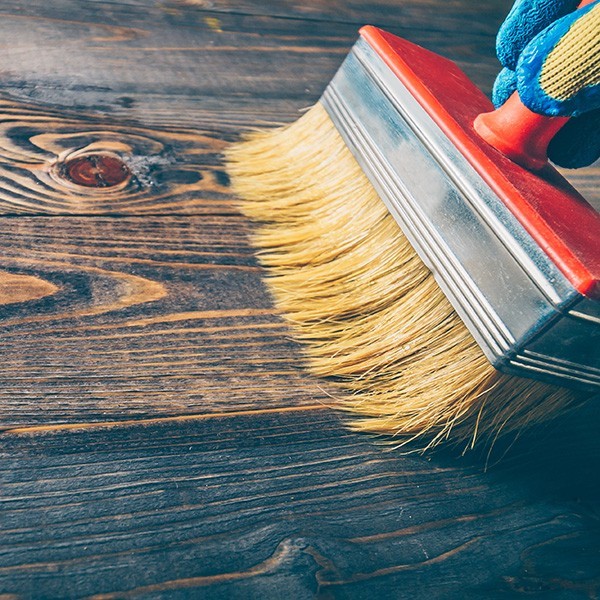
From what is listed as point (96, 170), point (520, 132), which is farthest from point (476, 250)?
point (96, 170)

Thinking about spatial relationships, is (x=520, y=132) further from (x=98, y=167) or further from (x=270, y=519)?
(x=98, y=167)

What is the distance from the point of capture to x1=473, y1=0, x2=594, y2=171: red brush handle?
3.21 feet

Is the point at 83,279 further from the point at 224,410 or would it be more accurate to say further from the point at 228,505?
the point at 228,505

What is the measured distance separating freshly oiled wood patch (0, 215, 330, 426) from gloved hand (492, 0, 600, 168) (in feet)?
1.53

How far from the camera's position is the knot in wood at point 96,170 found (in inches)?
49.3

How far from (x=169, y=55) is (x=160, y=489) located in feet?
3.53

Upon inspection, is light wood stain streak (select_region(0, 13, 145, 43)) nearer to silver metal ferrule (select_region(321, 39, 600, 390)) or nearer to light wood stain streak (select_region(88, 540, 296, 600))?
silver metal ferrule (select_region(321, 39, 600, 390))

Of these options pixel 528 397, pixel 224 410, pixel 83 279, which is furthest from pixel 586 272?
pixel 83 279

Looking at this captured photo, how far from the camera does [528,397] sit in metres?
1.00

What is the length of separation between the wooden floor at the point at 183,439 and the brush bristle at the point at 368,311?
41 mm

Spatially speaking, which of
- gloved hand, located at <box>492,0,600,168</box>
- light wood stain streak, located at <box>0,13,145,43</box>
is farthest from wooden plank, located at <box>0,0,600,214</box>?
gloved hand, located at <box>492,0,600,168</box>

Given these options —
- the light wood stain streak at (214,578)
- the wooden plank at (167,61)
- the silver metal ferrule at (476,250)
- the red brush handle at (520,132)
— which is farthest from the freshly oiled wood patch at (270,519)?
the wooden plank at (167,61)

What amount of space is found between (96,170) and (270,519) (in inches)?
28.0

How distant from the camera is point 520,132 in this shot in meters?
1.00
